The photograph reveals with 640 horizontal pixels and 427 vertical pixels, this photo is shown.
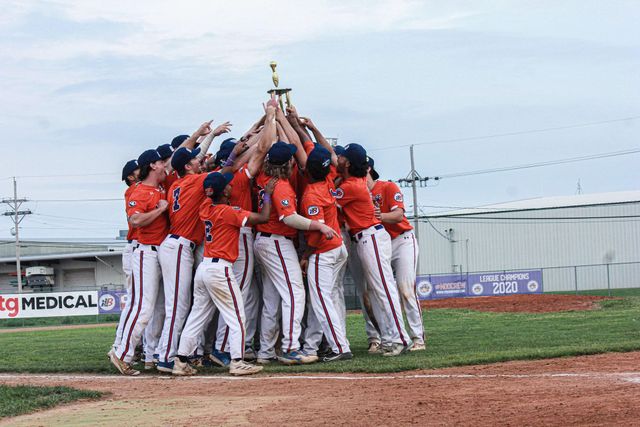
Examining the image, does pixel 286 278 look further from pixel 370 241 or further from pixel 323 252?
pixel 370 241

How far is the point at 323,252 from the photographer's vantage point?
35.0 ft

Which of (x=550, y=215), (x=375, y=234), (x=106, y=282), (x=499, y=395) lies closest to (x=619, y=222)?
(x=550, y=215)

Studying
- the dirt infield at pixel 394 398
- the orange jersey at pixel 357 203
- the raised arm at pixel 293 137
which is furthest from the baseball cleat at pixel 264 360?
the raised arm at pixel 293 137

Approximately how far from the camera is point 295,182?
11195mm

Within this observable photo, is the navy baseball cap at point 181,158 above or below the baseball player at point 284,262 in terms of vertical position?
above

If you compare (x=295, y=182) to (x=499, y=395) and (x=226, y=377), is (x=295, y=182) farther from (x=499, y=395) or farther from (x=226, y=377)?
(x=499, y=395)

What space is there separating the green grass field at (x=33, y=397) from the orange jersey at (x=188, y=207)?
7.89 ft

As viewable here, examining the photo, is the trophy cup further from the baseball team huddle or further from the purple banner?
the purple banner

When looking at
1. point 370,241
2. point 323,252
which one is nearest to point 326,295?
point 323,252

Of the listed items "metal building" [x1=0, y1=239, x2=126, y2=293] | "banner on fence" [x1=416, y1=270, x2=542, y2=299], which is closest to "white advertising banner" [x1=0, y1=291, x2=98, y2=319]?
"banner on fence" [x1=416, y1=270, x2=542, y2=299]

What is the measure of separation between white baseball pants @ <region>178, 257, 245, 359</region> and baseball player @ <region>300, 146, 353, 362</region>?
3.51 feet

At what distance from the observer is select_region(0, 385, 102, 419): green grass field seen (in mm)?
7758

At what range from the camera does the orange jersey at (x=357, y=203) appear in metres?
11.0

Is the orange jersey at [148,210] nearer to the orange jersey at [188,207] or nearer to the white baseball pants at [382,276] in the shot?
the orange jersey at [188,207]
